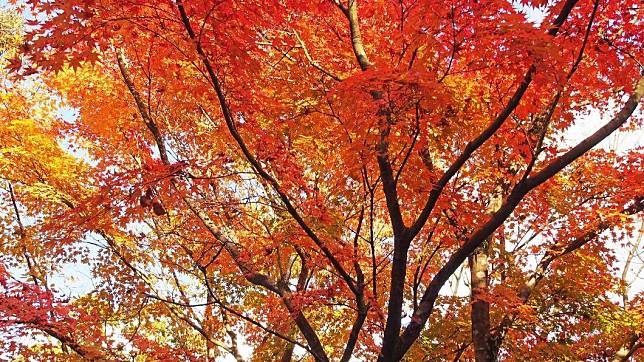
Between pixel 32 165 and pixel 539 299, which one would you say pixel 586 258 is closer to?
pixel 539 299

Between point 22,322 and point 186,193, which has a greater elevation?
point 186,193

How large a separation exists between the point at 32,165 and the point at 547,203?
10.0 metres

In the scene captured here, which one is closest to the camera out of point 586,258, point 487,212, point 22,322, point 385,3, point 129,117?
point 385,3

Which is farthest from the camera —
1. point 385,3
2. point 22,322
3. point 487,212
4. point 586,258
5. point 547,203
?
point 547,203

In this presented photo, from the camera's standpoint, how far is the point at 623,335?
963 centimetres

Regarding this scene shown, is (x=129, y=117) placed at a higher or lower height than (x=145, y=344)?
higher

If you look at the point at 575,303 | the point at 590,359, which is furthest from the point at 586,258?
the point at 590,359

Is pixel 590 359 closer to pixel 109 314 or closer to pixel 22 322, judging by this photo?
pixel 109 314

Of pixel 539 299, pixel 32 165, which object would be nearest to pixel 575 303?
pixel 539 299

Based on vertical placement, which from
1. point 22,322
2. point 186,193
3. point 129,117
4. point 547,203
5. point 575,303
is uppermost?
point 129,117

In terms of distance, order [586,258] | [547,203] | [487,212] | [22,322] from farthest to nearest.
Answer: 1. [547,203]
2. [586,258]
3. [487,212]
4. [22,322]

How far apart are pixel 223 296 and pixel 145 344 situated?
200cm

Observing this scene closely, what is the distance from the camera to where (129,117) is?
11.0 meters

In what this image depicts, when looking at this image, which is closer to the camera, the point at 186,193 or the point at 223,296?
the point at 186,193
